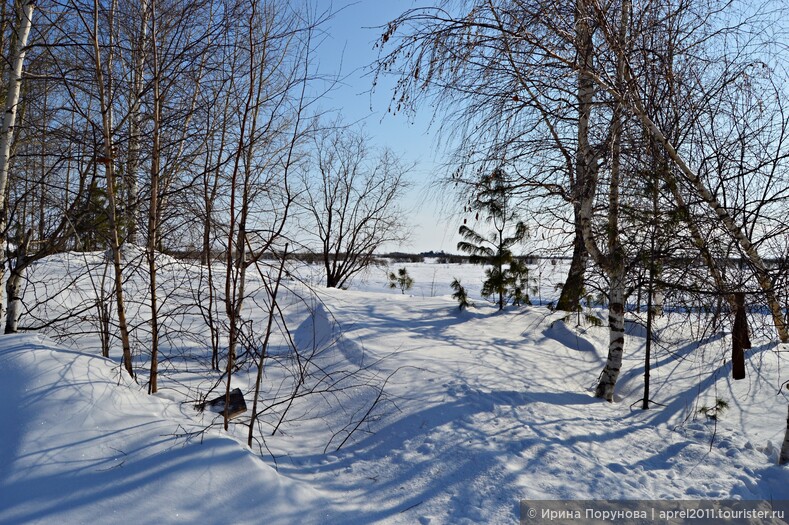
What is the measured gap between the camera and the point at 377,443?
140 inches

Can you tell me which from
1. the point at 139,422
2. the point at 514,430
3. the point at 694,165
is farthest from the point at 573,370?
the point at 139,422

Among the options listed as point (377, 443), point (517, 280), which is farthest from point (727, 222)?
point (517, 280)

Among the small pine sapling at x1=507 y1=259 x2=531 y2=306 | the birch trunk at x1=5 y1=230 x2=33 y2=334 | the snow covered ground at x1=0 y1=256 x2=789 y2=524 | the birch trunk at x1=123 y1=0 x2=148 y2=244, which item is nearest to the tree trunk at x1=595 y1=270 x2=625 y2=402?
the snow covered ground at x1=0 y1=256 x2=789 y2=524

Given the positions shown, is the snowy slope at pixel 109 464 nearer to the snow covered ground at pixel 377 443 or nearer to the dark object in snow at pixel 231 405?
the snow covered ground at pixel 377 443

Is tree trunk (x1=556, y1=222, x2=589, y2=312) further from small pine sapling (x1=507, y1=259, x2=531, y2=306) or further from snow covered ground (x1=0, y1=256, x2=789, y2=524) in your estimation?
small pine sapling (x1=507, y1=259, x2=531, y2=306)

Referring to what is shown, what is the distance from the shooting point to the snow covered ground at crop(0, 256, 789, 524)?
2.30m

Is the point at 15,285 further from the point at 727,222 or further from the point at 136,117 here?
the point at 727,222

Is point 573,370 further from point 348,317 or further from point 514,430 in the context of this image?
point 348,317

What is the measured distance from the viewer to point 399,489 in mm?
2920

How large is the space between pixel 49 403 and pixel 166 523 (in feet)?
3.72

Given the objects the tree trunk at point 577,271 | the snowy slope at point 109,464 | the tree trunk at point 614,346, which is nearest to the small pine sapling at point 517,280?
the tree trunk at point 577,271

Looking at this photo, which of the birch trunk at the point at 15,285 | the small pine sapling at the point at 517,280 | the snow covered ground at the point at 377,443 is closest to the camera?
the snow covered ground at the point at 377,443

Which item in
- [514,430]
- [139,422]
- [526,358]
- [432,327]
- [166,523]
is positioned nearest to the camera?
[166,523]

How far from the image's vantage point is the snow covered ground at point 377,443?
230cm
